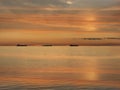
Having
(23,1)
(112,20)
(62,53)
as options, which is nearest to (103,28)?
(112,20)

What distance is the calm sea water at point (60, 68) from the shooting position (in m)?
0.84

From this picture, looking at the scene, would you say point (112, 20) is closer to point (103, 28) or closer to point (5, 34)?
point (103, 28)

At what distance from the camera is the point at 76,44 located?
2.91ft

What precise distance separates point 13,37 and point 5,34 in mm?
27

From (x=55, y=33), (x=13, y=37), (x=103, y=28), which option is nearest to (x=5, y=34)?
(x=13, y=37)

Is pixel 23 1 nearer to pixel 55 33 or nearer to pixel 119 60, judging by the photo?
pixel 55 33

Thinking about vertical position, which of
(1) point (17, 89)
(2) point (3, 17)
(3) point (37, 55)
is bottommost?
(1) point (17, 89)

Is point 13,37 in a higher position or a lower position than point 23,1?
lower

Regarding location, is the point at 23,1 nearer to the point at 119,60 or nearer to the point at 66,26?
the point at 66,26

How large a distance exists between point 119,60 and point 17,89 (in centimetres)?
31

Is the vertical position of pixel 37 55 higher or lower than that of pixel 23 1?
lower

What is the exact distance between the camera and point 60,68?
2.86 feet

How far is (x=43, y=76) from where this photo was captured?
0.85 metres

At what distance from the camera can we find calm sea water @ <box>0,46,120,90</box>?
0.84 metres
